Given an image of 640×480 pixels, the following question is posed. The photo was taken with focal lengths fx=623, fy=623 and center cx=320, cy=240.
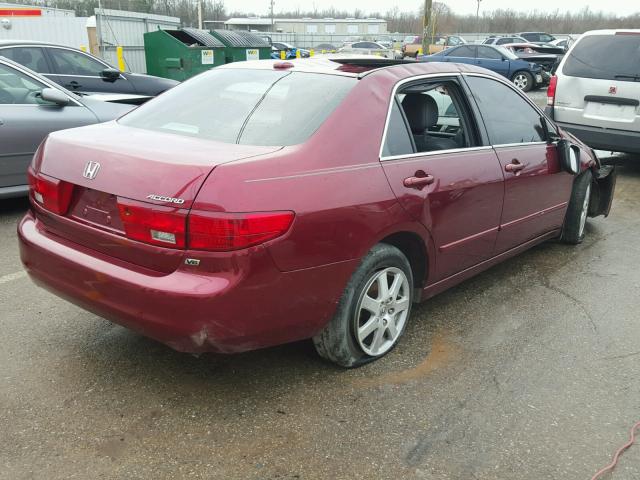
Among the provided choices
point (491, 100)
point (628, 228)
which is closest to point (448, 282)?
point (491, 100)

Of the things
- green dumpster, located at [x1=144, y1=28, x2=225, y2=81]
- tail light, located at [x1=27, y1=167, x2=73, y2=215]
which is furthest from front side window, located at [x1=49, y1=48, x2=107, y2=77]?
green dumpster, located at [x1=144, y1=28, x2=225, y2=81]

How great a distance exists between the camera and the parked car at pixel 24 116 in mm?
5625

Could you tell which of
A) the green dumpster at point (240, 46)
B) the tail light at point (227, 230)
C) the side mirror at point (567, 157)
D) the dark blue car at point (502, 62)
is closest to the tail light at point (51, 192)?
the tail light at point (227, 230)

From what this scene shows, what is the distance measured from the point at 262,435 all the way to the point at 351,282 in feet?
2.63

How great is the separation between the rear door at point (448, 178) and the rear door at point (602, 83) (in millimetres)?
4588

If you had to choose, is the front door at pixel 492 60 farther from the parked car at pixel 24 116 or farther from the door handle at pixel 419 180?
the door handle at pixel 419 180

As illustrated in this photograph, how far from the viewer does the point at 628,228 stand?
612cm

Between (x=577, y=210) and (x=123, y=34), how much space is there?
59.5ft

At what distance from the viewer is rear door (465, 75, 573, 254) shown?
13.0 feet

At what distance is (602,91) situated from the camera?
7.82 m

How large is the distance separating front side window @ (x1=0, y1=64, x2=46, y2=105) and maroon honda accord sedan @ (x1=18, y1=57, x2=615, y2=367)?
2.93m

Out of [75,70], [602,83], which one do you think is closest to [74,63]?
[75,70]

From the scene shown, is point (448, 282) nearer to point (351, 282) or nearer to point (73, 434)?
point (351, 282)

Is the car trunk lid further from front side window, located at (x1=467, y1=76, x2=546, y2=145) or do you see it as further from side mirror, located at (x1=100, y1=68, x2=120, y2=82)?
side mirror, located at (x1=100, y1=68, x2=120, y2=82)
